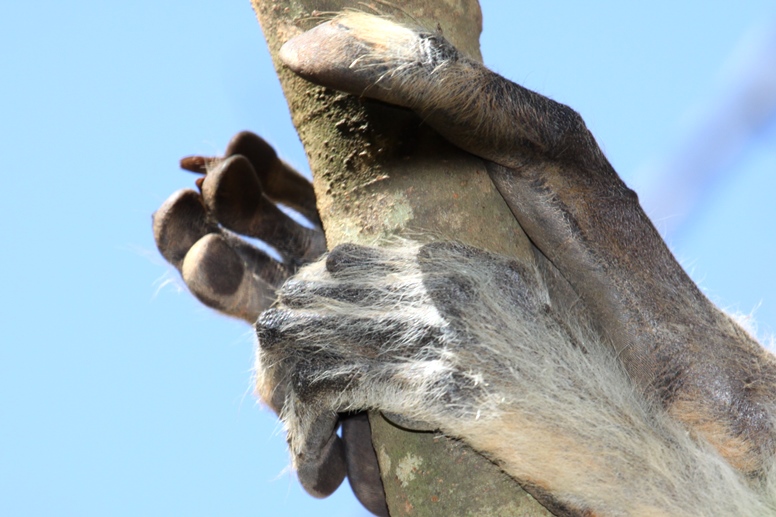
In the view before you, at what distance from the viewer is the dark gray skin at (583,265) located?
2559 mm

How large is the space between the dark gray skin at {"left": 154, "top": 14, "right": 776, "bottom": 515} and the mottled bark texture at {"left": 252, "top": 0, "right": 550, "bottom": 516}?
3.6 inches

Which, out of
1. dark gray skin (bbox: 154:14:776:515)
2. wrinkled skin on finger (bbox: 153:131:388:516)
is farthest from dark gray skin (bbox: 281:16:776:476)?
wrinkled skin on finger (bbox: 153:131:388:516)

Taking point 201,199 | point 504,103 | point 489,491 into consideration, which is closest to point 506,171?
point 504,103

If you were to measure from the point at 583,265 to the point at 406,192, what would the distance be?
573 mm

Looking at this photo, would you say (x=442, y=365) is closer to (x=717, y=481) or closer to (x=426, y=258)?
(x=426, y=258)

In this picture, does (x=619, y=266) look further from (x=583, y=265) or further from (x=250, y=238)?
(x=250, y=238)

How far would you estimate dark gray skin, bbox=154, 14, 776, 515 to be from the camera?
256cm

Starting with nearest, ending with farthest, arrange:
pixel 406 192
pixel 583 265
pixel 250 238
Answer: pixel 406 192 < pixel 583 265 < pixel 250 238

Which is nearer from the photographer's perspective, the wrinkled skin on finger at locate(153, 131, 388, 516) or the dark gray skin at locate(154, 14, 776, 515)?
the dark gray skin at locate(154, 14, 776, 515)

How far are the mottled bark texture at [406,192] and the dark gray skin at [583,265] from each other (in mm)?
91

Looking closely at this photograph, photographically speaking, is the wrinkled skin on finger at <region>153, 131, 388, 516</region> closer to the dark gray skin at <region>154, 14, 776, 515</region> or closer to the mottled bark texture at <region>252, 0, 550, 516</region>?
the dark gray skin at <region>154, 14, 776, 515</region>

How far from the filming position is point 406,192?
8.65 ft

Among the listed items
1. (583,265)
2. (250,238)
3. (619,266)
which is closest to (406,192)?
(583,265)

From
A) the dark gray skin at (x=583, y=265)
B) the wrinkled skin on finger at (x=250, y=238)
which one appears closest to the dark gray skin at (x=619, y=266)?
the dark gray skin at (x=583, y=265)
